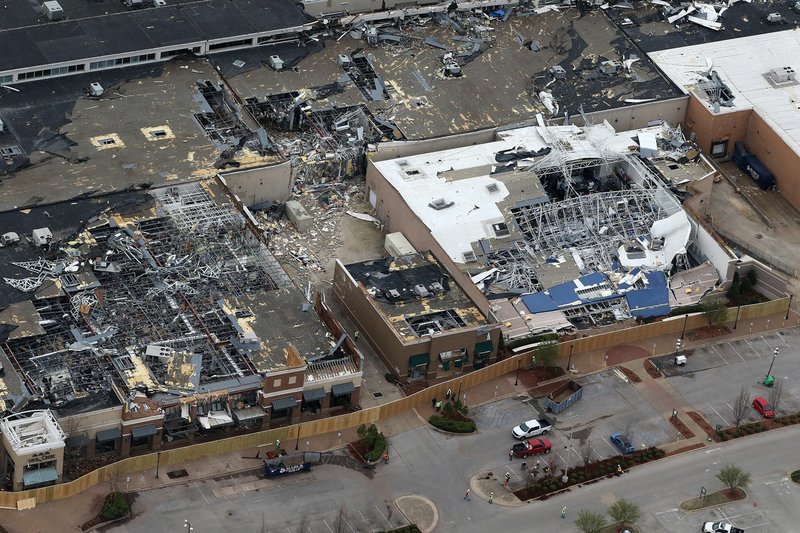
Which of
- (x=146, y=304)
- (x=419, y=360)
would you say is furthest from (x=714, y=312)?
(x=146, y=304)

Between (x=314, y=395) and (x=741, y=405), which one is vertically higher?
(x=314, y=395)

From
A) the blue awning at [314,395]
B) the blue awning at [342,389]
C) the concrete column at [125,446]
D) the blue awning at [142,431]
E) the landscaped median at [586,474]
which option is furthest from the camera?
the blue awning at [342,389]

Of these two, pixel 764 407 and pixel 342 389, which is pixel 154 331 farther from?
pixel 764 407

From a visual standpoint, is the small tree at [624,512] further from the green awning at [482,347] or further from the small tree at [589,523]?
the green awning at [482,347]

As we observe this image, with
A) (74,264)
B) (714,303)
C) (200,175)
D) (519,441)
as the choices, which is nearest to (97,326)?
(74,264)

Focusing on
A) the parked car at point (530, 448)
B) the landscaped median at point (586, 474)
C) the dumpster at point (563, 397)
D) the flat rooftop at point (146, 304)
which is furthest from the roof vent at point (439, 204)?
the landscaped median at point (586, 474)

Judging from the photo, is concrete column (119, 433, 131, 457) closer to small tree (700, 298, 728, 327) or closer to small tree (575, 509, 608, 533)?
small tree (575, 509, 608, 533)

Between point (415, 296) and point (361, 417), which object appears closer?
point (361, 417)

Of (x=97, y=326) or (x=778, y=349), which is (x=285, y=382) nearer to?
(x=97, y=326)

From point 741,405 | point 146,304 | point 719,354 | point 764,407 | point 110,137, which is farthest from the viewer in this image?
point 110,137
